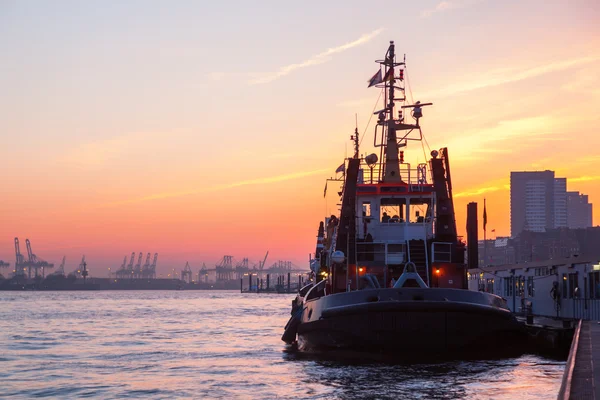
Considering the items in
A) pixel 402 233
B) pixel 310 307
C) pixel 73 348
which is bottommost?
pixel 73 348

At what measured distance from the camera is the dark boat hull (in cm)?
2438

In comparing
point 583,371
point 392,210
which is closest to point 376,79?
point 392,210

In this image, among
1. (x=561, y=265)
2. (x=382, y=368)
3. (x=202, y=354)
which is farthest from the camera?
(x=561, y=265)

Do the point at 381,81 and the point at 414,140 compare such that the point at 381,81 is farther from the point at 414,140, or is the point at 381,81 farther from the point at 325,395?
the point at 325,395

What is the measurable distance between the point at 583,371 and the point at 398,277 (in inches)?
540

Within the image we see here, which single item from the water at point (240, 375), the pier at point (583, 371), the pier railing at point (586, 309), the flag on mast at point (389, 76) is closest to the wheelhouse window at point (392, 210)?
the water at point (240, 375)

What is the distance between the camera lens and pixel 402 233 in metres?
30.2

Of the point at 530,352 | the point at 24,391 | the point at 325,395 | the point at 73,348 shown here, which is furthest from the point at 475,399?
the point at 73,348

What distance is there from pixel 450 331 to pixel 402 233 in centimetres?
620

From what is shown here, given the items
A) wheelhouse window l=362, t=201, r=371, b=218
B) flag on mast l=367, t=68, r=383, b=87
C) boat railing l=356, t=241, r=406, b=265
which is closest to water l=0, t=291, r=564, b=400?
boat railing l=356, t=241, r=406, b=265

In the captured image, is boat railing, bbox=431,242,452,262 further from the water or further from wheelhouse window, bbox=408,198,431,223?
the water

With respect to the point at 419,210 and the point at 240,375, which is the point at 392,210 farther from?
the point at 240,375

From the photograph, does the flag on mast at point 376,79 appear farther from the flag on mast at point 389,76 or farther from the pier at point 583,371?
the pier at point 583,371

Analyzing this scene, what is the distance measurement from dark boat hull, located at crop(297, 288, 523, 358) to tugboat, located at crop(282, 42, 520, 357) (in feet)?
0.10
